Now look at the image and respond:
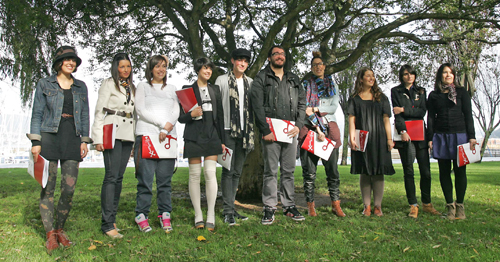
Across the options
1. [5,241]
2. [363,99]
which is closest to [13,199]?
Result: [5,241]

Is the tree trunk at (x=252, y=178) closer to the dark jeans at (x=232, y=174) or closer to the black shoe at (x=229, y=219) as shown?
the dark jeans at (x=232, y=174)

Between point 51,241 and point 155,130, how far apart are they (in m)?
1.68

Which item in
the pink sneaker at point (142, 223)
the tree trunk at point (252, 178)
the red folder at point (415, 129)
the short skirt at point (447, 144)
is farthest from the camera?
the tree trunk at point (252, 178)

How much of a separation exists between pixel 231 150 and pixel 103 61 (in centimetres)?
780

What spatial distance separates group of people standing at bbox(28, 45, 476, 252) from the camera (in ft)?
13.7

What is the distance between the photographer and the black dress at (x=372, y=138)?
559cm

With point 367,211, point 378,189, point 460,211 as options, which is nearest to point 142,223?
point 367,211

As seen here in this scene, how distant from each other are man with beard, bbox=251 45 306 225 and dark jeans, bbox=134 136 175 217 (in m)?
1.32

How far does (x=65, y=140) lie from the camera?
161 inches

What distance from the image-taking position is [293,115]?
5.34 metres

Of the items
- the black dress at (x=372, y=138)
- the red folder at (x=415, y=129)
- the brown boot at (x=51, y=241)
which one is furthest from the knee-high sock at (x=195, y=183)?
the red folder at (x=415, y=129)

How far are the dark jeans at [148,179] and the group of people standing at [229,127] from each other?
0.04ft

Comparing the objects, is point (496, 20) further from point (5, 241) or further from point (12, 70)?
point (12, 70)

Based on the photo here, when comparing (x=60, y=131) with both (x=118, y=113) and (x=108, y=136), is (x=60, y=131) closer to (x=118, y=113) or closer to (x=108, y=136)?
(x=108, y=136)
